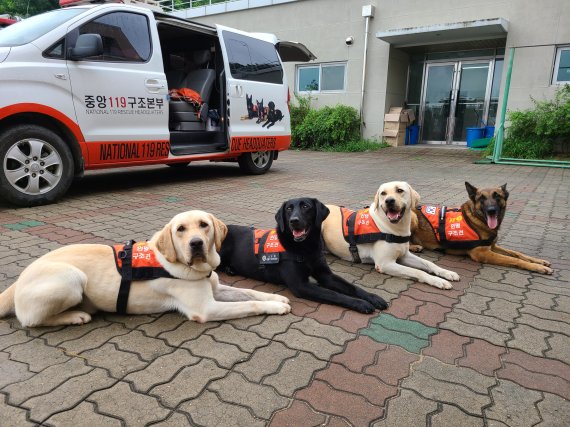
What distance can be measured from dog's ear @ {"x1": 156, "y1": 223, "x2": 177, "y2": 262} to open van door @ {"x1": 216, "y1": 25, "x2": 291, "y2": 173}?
5.47 metres

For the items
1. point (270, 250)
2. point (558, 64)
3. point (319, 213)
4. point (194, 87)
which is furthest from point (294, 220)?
point (558, 64)

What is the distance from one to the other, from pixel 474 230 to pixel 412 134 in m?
13.7

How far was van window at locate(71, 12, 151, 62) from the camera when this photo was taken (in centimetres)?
570

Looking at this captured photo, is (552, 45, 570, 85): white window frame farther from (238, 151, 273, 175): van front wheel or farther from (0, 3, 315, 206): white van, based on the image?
(238, 151, 273, 175): van front wheel

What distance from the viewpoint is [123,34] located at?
6.05 meters

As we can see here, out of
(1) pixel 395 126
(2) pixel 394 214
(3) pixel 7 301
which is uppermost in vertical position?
(1) pixel 395 126

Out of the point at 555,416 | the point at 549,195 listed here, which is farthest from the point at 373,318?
the point at 549,195

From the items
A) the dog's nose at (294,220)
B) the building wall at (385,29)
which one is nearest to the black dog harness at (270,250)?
the dog's nose at (294,220)

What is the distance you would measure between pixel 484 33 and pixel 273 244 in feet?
46.0

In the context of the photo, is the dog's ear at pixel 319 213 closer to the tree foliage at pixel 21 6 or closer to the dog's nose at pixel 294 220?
the dog's nose at pixel 294 220

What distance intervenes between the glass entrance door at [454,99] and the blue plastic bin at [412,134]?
252 millimetres

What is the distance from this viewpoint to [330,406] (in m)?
1.88

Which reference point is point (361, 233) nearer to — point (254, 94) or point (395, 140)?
point (254, 94)

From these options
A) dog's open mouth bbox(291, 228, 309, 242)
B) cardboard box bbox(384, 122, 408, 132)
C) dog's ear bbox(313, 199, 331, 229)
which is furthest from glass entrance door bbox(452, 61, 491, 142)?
dog's open mouth bbox(291, 228, 309, 242)
